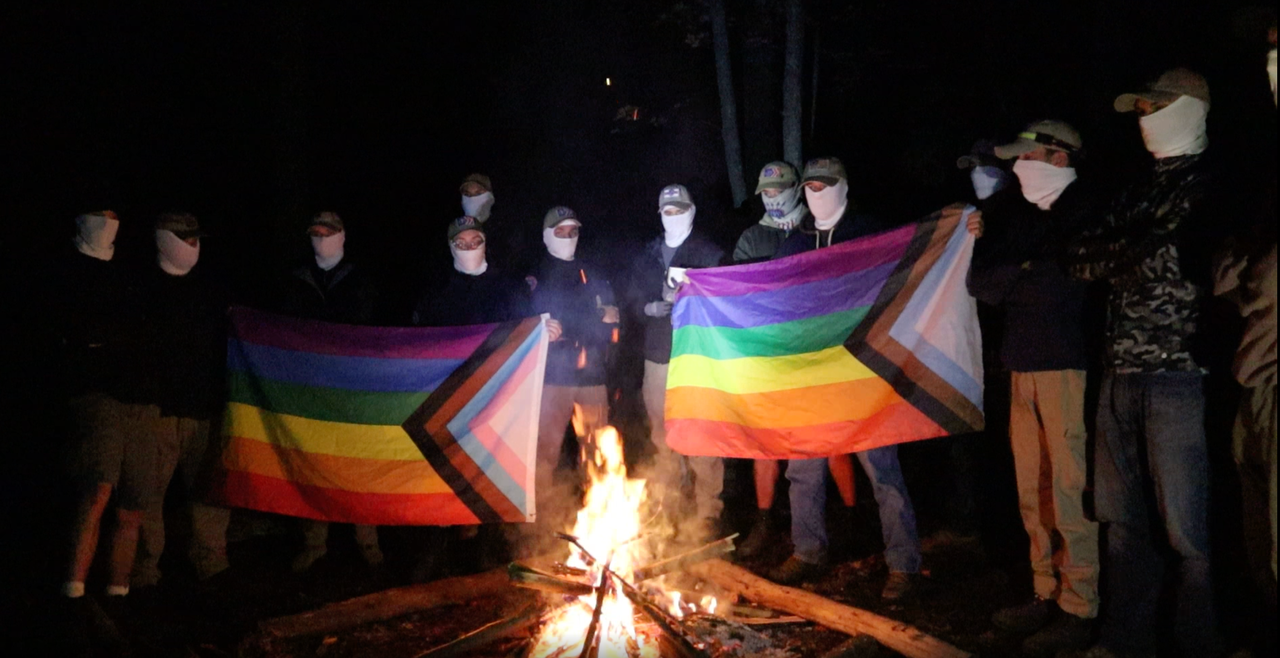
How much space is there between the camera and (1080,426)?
15.3ft

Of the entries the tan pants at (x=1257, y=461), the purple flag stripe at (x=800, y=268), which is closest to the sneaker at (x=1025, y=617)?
the tan pants at (x=1257, y=461)

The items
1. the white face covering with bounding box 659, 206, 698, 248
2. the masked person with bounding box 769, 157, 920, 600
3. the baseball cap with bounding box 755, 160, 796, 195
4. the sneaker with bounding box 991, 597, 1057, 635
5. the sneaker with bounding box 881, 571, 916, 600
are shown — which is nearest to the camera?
the sneaker with bounding box 991, 597, 1057, 635

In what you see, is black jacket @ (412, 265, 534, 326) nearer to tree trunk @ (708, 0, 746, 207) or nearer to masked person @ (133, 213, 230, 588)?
masked person @ (133, 213, 230, 588)

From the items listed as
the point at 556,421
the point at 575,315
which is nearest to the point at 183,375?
the point at 556,421

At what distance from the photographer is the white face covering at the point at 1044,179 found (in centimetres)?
478

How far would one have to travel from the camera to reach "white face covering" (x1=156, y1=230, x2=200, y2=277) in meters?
5.87

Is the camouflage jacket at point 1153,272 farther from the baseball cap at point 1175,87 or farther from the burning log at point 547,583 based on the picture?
the burning log at point 547,583

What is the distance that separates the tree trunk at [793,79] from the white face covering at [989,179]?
12.4 ft

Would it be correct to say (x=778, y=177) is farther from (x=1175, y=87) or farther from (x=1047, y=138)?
(x=1175, y=87)

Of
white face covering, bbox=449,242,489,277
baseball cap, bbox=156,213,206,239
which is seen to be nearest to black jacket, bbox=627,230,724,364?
white face covering, bbox=449,242,489,277

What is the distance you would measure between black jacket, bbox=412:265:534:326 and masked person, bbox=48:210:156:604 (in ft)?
6.70

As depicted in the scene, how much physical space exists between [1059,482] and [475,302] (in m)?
4.29

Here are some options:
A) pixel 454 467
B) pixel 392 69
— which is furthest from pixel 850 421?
pixel 392 69

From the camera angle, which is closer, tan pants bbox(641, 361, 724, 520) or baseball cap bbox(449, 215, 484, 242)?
baseball cap bbox(449, 215, 484, 242)
